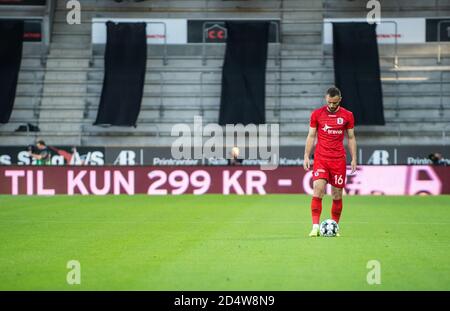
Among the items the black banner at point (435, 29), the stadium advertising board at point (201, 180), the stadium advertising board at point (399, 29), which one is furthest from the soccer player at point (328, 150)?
the black banner at point (435, 29)

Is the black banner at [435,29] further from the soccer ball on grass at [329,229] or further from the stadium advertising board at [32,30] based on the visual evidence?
the soccer ball on grass at [329,229]

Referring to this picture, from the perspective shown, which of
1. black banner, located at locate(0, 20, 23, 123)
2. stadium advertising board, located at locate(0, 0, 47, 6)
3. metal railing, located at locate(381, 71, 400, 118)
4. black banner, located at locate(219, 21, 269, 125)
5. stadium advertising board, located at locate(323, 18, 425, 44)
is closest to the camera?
black banner, located at locate(0, 20, 23, 123)

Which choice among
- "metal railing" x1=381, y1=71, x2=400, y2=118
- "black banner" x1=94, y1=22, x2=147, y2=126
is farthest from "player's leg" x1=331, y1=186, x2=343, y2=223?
"metal railing" x1=381, y1=71, x2=400, y2=118

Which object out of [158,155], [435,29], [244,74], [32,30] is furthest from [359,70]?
[32,30]

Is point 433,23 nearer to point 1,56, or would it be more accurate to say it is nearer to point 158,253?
point 1,56

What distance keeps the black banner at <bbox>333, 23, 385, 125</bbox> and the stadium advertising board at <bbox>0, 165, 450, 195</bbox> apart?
466 cm

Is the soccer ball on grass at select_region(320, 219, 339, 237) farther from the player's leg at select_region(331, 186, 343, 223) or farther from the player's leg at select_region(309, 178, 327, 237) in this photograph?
the player's leg at select_region(331, 186, 343, 223)

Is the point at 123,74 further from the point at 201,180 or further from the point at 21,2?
the point at 201,180

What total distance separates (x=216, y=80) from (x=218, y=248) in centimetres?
2308

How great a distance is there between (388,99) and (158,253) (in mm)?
24322

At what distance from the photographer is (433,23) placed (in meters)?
35.0

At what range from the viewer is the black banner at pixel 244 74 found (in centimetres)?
3366

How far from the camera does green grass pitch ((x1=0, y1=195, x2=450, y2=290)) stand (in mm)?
9078
